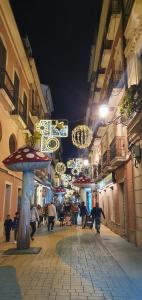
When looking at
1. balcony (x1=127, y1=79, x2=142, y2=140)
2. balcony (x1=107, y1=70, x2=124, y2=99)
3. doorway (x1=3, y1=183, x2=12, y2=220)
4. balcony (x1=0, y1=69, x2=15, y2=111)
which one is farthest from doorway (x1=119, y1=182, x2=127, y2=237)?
balcony (x1=0, y1=69, x2=15, y2=111)

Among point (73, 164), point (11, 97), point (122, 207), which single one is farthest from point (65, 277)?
point (73, 164)

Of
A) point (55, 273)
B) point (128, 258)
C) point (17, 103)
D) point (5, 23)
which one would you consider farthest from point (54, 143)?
point (55, 273)

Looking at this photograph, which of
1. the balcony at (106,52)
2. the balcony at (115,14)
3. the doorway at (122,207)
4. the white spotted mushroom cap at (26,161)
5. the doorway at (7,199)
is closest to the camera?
the white spotted mushroom cap at (26,161)

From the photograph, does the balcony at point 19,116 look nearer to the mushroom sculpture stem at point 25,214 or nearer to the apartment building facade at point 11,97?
the apartment building facade at point 11,97

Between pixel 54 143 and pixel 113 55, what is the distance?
6.66m

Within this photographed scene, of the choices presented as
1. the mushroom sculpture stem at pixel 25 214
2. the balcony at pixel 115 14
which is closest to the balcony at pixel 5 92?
the mushroom sculpture stem at pixel 25 214

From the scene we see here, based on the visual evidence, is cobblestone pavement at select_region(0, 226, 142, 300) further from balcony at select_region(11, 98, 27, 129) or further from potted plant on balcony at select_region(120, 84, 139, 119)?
balcony at select_region(11, 98, 27, 129)

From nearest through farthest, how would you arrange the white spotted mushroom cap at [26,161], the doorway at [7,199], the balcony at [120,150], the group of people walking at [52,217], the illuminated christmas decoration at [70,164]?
1. the white spotted mushroom cap at [26,161]
2. the group of people walking at [52,217]
3. the balcony at [120,150]
4. the doorway at [7,199]
5. the illuminated christmas decoration at [70,164]

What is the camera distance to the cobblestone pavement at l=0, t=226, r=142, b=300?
536cm

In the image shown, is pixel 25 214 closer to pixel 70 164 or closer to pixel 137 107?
pixel 137 107

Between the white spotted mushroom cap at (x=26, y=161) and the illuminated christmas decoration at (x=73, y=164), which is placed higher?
the illuminated christmas decoration at (x=73, y=164)

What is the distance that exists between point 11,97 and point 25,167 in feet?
16.5

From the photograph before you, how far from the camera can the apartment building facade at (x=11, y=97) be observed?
13719mm

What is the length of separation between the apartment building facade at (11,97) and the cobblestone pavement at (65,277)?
540 centimetres
